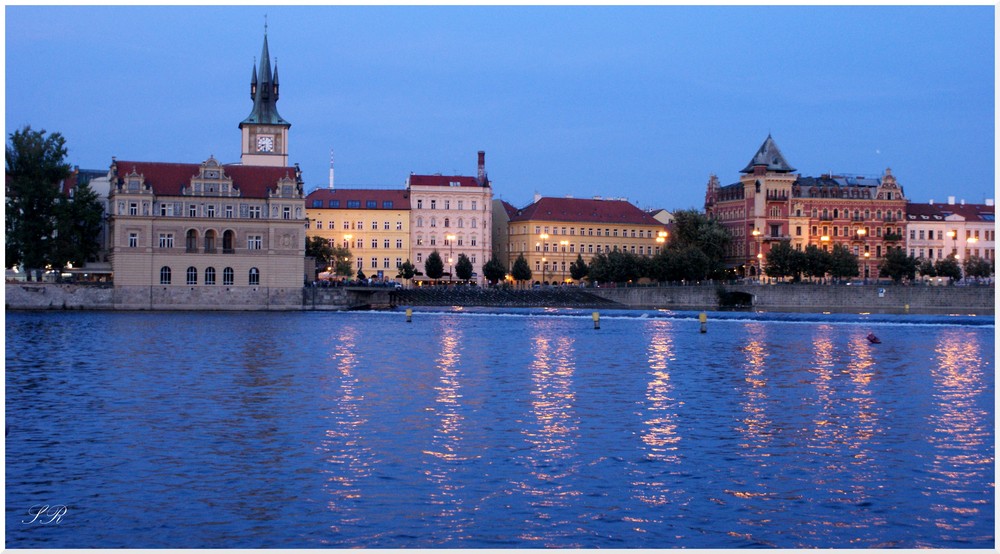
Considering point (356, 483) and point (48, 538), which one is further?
point (356, 483)

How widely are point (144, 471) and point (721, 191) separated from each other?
105m

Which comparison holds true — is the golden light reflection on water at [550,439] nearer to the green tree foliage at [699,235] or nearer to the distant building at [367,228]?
the green tree foliage at [699,235]

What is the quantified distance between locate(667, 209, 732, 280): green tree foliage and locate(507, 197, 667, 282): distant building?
171 inches

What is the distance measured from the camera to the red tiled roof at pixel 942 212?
114 meters

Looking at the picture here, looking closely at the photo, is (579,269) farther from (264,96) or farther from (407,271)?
(264,96)

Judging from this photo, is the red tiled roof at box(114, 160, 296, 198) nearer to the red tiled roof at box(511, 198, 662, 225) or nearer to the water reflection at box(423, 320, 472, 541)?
the red tiled roof at box(511, 198, 662, 225)

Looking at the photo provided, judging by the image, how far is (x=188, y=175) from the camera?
3381 inches

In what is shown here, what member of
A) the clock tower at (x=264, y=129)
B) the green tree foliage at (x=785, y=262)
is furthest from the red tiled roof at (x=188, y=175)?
the green tree foliage at (x=785, y=262)

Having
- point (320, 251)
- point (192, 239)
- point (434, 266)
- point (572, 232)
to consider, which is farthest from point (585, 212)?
point (192, 239)

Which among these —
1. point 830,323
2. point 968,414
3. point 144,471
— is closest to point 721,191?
point 830,323

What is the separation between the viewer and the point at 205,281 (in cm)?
8331

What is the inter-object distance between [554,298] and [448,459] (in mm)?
75329

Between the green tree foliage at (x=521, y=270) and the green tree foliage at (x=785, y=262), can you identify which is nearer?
the green tree foliage at (x=785, y=262)

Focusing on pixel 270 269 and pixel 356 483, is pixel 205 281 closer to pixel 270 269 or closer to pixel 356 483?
pixel 270 269
